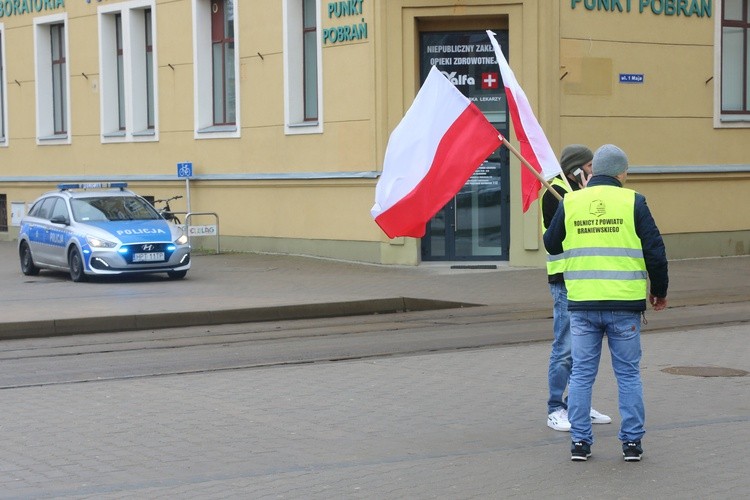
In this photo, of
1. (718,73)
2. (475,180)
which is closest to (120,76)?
(475,180)

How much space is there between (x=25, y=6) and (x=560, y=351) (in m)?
25.4

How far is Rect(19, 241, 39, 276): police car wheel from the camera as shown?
21.8 metres

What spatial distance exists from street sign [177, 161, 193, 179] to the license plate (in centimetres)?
598

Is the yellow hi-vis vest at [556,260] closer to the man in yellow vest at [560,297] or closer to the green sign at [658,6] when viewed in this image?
the man in yellow vest at [560,297]

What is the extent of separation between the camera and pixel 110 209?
20875 mm

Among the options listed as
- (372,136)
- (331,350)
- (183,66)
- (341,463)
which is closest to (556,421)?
(341,463)

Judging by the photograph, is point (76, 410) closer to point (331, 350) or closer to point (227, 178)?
point (331, 350)

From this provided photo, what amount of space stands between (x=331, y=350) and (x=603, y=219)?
5929 mm

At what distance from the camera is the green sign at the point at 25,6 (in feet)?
98.2

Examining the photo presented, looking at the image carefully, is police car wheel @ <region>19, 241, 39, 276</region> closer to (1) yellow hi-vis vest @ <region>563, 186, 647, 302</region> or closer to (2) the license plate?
(2) the license plate

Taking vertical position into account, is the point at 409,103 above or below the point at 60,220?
above

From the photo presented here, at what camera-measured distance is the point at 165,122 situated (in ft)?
88.3

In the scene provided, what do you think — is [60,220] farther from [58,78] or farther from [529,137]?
[529,137]

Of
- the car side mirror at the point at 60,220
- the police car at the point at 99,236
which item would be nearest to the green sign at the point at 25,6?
the police car at the point at 99,236
